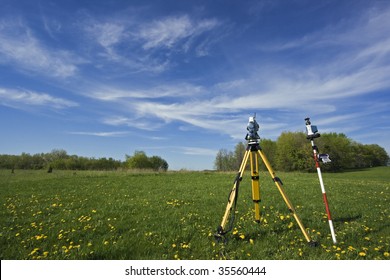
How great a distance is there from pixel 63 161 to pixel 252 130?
11346 cm

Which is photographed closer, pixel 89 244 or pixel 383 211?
pixel 89 244

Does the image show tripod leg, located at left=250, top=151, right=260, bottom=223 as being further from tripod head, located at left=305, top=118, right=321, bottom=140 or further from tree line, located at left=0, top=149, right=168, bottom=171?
tree line, located at left=0, top=149, right=168, bottom=171

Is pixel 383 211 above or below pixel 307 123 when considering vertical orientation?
below

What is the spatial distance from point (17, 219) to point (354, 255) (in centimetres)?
1135

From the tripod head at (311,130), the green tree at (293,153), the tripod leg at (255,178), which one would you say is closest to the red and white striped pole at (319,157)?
the tripod head at (311,130)

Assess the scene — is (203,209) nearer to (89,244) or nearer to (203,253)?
(203,253)

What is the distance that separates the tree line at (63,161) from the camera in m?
99.4

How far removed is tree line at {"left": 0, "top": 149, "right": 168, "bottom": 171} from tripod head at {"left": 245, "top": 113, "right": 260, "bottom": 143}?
299ft

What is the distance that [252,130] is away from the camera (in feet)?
23.3

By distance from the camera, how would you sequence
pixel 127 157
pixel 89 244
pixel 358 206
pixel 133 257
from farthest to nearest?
1. pixel 127 157
2. pixel 358 206
3. pixel 89 244
4. pixel 133 257

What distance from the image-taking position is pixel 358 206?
11469mm

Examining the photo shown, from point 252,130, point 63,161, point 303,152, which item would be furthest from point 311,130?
point 63,161

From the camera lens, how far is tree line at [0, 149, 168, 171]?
9944cm
